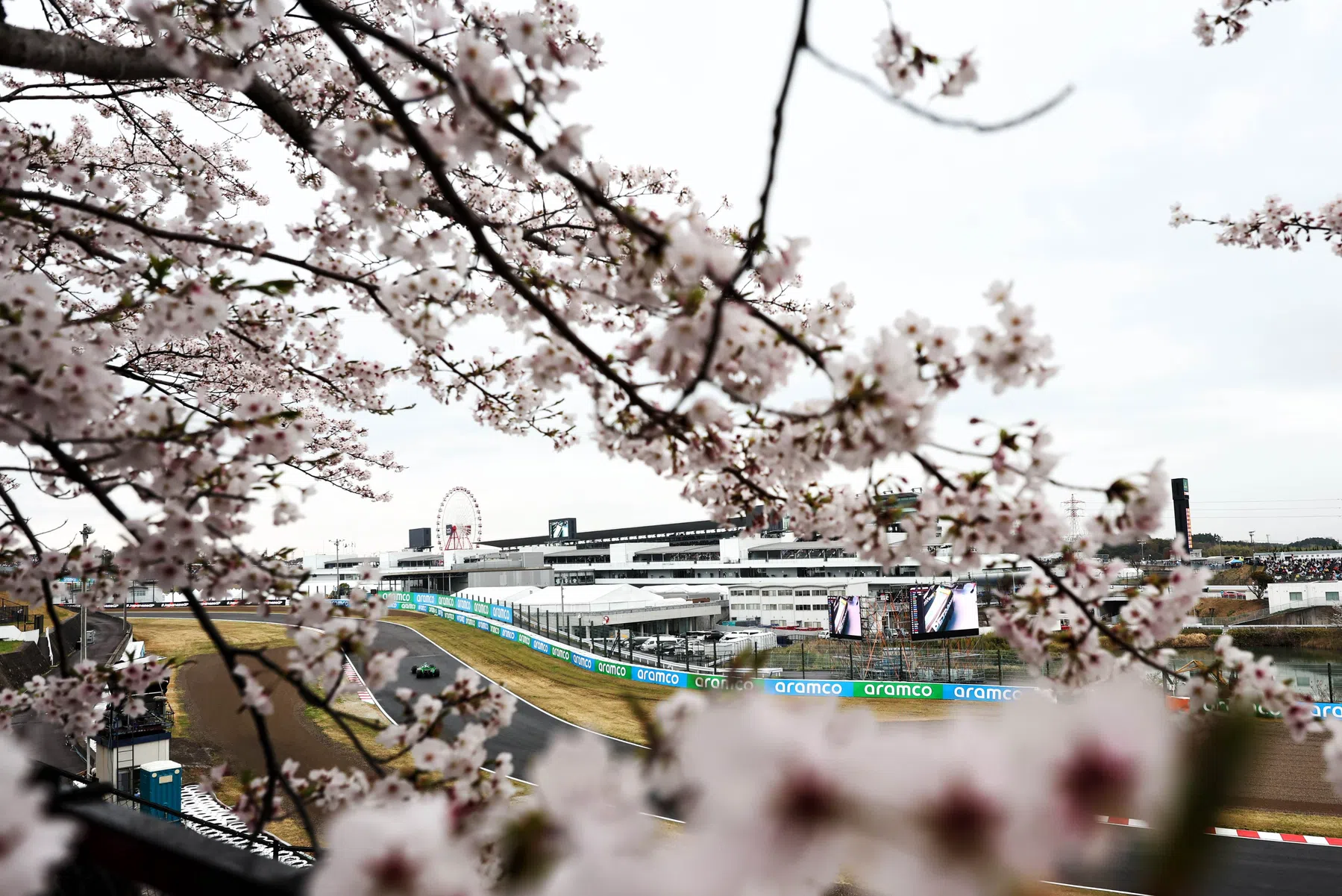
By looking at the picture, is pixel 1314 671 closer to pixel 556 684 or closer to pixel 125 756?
pixel 556 684

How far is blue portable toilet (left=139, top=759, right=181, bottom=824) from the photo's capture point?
9719mm

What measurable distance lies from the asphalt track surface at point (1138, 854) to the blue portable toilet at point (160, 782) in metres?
2.14

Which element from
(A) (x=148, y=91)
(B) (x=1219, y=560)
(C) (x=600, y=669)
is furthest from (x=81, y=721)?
(B) (x=1219, y=560)

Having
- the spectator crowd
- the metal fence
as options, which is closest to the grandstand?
the spectator crowd

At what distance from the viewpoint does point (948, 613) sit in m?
22.8

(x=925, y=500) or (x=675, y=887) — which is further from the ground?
(x=925, y=500)

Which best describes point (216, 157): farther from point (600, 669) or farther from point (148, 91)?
point (600, 669)

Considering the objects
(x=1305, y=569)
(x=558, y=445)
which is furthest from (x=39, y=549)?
(x=1305, y=569)

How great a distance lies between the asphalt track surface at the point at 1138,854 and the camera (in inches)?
13.2

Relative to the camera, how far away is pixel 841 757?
443 millimetres

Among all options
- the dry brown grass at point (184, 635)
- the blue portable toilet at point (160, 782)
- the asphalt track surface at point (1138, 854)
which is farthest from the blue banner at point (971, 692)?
the dry brown grass at point (184, 635)

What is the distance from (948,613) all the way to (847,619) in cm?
362

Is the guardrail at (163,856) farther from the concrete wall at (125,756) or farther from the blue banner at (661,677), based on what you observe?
the blue banner at (661,677)

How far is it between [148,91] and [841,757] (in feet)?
13.1
